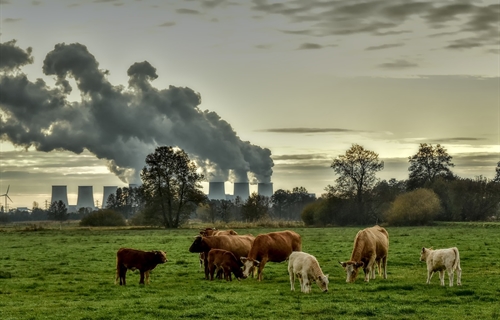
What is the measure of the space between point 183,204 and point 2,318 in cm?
6991

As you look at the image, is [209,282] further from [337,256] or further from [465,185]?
[465,185]

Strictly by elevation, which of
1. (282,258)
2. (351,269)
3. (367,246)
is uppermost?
(367,246)

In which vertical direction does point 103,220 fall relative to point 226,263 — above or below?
above

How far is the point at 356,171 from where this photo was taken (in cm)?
9081

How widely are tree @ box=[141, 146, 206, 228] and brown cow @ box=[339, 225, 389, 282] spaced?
62463mm

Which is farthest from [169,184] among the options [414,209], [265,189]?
[265,189]

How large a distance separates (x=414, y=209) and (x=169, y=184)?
108 feet

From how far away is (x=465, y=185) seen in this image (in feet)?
312

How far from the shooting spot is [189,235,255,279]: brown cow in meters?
25.0

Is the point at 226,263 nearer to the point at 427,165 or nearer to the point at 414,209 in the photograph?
the point at 414,209

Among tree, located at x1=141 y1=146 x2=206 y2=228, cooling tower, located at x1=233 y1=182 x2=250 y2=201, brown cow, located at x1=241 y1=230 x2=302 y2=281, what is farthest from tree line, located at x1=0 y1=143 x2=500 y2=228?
brown cow, located at x1=241 y1=230 x2=302 y2=281

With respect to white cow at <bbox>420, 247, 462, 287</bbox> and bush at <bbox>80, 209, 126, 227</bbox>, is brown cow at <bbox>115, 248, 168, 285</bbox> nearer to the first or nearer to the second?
white cow at <bbox>420, 247, 462, 287</bbox>

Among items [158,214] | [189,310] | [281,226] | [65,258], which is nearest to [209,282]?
[189,310]

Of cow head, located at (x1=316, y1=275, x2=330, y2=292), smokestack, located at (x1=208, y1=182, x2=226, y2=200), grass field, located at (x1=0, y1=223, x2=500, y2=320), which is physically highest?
smokestack, located at (x1=208, y1=182, x2=226, y2=200)
